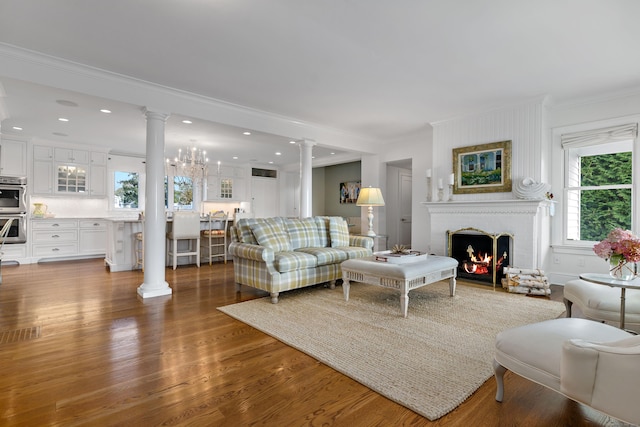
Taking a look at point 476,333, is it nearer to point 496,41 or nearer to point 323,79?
point 496,41

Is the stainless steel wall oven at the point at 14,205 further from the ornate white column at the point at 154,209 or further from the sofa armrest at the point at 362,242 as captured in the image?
the sofa armrest at the point at 362,242

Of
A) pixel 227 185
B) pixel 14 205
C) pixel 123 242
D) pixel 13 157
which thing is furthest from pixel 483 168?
pixel 13 157

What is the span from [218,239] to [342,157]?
11.6 ft

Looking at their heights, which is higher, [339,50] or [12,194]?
[339,50]

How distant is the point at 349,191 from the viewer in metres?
9.88

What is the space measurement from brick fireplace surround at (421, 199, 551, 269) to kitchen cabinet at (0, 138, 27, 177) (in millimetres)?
8070

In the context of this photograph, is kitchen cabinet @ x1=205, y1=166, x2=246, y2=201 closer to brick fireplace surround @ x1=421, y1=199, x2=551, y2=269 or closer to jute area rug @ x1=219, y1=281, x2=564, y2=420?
jute area rug @ x1=219, y1=281, x2=564, y2=420

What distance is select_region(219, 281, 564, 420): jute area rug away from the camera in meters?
1.96

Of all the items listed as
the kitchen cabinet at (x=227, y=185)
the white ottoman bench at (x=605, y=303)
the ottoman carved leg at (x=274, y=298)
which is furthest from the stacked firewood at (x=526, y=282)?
the kitchen cabinet at (x=227, y=185)

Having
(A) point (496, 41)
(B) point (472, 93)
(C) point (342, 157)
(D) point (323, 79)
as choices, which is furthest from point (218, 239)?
(A) point (496, 41)

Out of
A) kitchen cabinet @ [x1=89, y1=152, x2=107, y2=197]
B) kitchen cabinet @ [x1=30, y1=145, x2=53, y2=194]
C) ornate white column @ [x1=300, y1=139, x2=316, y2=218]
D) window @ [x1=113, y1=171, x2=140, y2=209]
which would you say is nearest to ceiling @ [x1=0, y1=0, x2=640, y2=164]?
ornate white column @ [x1=300, y1=139, x2=316, y2=218]

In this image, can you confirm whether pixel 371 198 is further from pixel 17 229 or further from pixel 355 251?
pixel 17 229

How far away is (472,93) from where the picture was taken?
4430mm

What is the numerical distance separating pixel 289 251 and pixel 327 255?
0.50m
